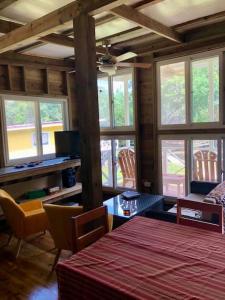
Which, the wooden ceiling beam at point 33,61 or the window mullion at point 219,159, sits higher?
the wooden ceiling beam at point 33,61

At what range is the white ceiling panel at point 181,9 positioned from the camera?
118 inches

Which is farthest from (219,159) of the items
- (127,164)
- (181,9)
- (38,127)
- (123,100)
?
(38,127)

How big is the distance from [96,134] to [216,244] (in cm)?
129

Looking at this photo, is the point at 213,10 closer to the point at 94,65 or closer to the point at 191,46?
the point at 191,46

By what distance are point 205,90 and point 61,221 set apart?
3100 millimetres

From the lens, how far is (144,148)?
16.6 ft

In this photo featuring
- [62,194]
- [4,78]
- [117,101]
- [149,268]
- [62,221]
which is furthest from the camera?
[117,101]

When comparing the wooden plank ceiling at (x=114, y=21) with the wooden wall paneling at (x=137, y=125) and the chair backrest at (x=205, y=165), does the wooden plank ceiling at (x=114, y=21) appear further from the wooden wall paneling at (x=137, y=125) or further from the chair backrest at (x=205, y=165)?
the chair backrest at (x=205, y=165)

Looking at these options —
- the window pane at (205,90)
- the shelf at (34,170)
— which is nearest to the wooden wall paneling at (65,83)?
the shelf at (34,170)

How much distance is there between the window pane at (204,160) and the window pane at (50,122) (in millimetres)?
2793

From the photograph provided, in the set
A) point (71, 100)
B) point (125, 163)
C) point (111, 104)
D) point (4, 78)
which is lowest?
point (125, 163)

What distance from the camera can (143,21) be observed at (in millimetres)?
3178

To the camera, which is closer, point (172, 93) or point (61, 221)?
point (61, 221)

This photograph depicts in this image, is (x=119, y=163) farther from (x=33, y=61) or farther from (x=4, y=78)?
(x=4, y=78)
